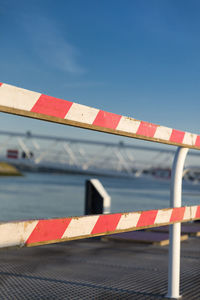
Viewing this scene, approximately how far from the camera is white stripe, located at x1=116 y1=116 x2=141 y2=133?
2.91 m

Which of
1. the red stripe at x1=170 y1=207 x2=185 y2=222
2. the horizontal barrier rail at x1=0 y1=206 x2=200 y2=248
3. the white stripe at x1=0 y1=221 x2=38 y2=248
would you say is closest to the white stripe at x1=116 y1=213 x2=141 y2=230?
the horizontal barrier rail at x1=0 y1=206 x2=200 y2=248

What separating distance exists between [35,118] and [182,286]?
9.18ft

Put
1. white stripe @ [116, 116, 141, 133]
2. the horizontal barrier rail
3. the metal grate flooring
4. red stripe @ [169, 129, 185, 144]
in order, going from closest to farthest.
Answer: the horizontal barrier rail
white stripe @ [116, 116, 141, 133]
red stripe @ [169, 129, 185, 144]
the metal grate flooring

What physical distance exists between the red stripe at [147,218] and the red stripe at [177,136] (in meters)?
0.63

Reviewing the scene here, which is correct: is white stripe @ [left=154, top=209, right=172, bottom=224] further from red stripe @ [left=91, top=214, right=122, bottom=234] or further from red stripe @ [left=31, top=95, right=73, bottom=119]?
red stripe @ [left=31, top=95, right=73, bottom=119]

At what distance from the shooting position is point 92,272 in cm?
479

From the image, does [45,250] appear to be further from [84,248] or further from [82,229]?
[82,229]

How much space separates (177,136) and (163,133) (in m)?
0.24

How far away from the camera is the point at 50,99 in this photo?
2377 millimetres

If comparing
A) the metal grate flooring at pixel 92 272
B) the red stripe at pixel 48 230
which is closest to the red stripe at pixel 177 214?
the metal grate flooring at pixel 92 272

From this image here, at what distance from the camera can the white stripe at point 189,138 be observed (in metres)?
3.67

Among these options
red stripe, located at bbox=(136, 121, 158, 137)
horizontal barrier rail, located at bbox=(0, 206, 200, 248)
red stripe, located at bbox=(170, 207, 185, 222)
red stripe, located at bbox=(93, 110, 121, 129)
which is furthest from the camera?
red stripe, located at bbox=(170, 207, 185, 222)

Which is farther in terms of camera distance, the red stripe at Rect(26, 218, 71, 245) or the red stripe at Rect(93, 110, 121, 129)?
the red stripe at Rect(93, 110, 121, 129)

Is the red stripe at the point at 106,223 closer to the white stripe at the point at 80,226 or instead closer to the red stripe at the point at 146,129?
the white stripe at the point at 80,226
